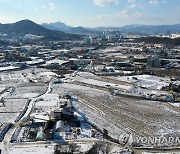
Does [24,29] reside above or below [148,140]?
above

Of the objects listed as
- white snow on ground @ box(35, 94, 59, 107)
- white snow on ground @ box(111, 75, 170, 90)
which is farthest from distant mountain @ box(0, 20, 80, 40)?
white snow on ground @ box(35, 94, 59, 107)

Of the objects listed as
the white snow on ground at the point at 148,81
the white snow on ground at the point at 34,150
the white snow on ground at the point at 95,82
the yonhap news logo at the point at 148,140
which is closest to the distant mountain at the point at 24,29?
the white snow on ground at the point at 95,82

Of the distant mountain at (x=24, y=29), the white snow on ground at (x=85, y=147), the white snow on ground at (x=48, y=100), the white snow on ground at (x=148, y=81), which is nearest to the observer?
the white snow on ground at (x=85, y=147)

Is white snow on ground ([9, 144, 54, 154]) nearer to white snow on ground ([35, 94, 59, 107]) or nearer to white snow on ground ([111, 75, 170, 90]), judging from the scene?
white snow on ground ([35, 94, 59, 107])

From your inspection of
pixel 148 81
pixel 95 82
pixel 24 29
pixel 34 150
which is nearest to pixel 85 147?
pixel 34 150

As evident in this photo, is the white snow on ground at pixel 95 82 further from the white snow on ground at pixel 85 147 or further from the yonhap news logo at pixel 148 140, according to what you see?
the white snow on ground at pixel 85 147

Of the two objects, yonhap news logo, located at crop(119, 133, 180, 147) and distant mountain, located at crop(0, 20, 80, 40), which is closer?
yonhap news logo, located at crop(119, 133, 180, 147)

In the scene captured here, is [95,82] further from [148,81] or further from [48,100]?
[48,100]

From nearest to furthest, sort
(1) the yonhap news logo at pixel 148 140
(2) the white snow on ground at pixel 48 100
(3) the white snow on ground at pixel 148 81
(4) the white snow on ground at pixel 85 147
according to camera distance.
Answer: (4) the white snow on ground at pixel 85 147 < (1) the yonhap news logo at pixel 148 140 < (2) the white snow on ground at pixel 48 100 < (3) the white snow on ground at pixel 148 81
